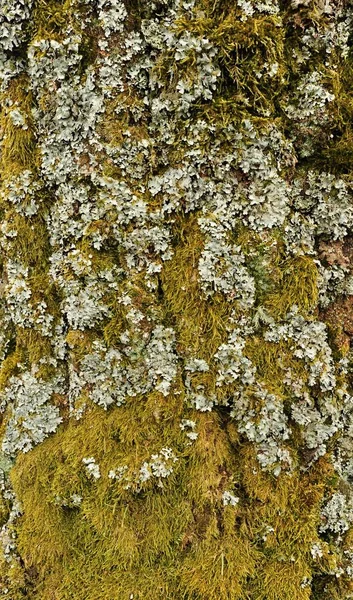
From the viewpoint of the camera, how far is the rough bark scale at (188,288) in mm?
1937

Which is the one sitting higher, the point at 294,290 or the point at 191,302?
the point at 294,290

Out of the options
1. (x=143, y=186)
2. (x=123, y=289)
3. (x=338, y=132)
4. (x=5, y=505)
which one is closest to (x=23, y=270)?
(x=123, y=289)

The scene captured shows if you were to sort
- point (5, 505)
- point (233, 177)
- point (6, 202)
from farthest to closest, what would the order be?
point (5, 505) → point (6, 202) → point (233, 177)

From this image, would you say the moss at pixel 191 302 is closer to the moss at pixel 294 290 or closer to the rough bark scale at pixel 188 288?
the rough bark scale at pixel 188 288

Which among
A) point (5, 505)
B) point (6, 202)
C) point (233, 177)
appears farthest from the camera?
point (5, 505)

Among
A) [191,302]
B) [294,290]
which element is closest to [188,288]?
[191,302]

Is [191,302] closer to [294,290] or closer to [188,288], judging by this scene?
[188,288]

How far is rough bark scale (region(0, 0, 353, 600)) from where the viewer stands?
1.94 metres

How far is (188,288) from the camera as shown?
201 centimetres

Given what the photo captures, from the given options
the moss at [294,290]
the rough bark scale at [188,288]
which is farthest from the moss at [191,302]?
the moss at [294,290]

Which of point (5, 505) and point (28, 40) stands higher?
point (28, 40)

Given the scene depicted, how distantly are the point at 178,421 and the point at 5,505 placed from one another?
0.97 meters

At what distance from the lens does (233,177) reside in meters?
1.95

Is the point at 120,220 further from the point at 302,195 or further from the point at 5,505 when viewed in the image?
Result: the point at 5,505
